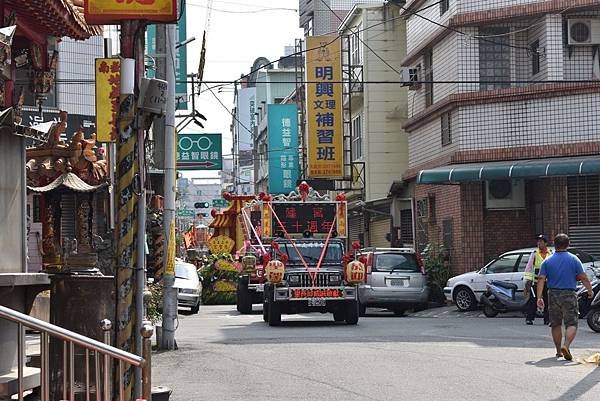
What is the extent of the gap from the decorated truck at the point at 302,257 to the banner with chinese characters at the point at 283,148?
82.2ft

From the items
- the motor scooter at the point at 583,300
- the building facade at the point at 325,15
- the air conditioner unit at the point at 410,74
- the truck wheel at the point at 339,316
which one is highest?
the building facade at the point at 325,15

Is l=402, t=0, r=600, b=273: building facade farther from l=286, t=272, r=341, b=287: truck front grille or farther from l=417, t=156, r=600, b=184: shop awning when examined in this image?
l=286, t=272, r=341, b=287: truck front grille

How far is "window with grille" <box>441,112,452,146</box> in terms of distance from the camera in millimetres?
32719

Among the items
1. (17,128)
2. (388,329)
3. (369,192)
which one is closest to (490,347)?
(388,329)

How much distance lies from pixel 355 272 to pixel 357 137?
24.2 metres

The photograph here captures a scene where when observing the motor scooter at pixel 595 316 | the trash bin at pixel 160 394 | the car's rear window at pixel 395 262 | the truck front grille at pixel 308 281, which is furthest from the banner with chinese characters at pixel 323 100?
the trash bin at pixel 160 394

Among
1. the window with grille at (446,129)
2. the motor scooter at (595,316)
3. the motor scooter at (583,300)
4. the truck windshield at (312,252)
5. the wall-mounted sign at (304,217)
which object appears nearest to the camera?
the motor scooter at (595,316)

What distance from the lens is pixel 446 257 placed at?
32625mm

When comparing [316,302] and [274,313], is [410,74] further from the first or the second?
[274,313]

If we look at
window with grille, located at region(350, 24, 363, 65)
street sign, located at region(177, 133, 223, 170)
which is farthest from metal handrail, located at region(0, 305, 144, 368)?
window with grille, located at region(350, 24, 363, 65)

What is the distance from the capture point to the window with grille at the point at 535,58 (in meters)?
31.2

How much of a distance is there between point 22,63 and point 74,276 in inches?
238

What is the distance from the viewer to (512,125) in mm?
30641

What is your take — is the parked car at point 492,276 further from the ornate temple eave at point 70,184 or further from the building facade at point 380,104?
the building facade at point 380,104
